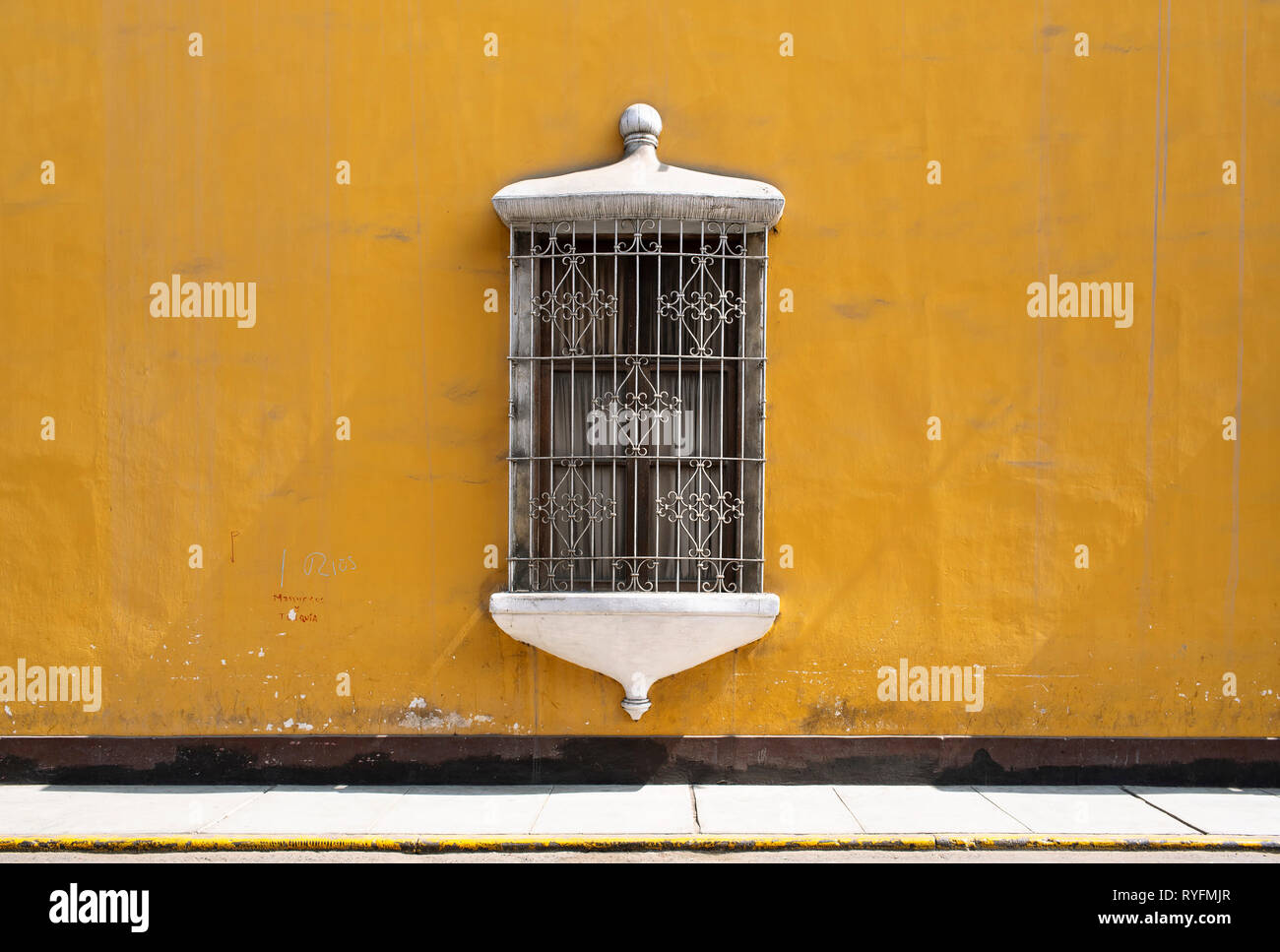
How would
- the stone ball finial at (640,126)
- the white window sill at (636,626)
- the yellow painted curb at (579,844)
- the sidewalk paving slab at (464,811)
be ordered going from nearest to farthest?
the yellow painted curb at (579,844)
the sidewalk paving slab at (464,811)
the white window sill at (636,626)
the stone ball finial at (640,126)

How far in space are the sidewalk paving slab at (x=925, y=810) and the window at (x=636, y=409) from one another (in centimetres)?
135

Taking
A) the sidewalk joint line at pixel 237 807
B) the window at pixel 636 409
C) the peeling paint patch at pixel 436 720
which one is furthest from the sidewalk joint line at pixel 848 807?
the sidewalk joint line at pixel 237 807

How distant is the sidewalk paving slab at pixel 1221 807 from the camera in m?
4.57

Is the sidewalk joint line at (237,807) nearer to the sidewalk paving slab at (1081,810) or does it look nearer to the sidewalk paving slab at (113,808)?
the sidewalk paving slab at (113,808)

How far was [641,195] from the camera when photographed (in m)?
5.02

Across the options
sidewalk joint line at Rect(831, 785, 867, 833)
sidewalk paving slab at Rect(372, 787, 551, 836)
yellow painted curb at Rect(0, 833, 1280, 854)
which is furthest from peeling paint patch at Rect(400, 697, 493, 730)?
sidewalk joint line at Rect(831, 785, 867, 833)

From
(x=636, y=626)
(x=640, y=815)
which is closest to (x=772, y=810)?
(x=640, y=815)

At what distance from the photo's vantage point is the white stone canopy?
5.05 meters

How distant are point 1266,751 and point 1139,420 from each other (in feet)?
6.81

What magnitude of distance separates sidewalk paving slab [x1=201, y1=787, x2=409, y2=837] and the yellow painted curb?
120 mm

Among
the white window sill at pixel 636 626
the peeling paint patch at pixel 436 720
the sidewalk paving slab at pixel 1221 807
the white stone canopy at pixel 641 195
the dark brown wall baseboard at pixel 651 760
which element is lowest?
the sidewalk paving slab at pixel 1221 807

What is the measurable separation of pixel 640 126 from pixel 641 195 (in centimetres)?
52

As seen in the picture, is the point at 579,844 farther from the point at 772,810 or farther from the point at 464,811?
the point at 772,810

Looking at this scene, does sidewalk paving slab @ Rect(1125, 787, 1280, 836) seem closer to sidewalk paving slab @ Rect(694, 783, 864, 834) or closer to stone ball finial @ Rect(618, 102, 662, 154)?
sidewalk paving slab @ Rect(694, 783, 864, 834)
